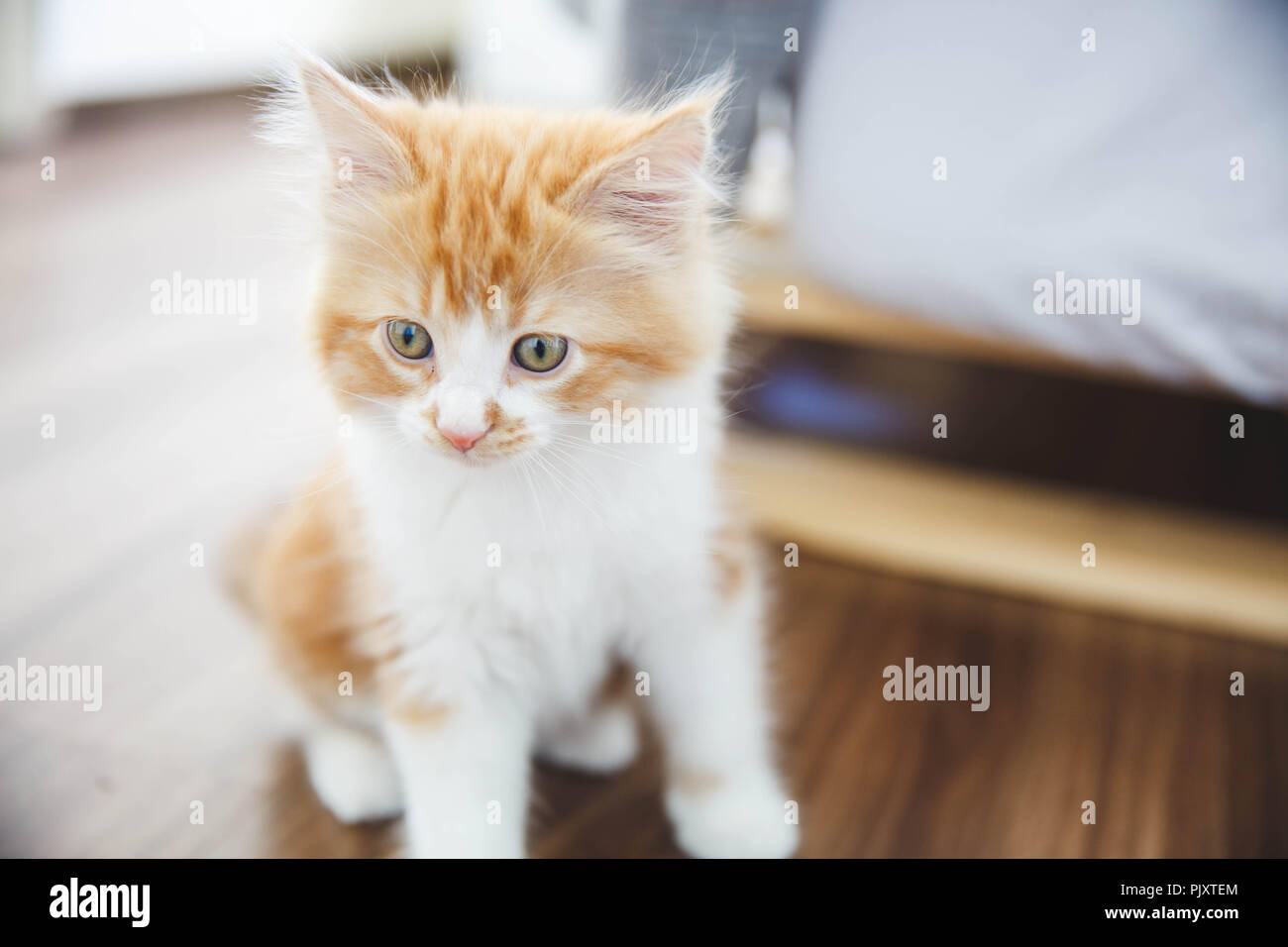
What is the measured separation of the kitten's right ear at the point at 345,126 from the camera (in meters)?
0.87

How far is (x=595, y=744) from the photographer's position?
1.29m

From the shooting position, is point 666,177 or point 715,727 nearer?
point 666,177

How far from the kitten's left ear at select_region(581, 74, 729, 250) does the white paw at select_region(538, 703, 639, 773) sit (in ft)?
2.02

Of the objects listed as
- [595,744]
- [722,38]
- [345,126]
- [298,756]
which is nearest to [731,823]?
[595,744]

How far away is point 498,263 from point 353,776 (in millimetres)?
660

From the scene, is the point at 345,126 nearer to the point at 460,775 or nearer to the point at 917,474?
the point at 460,775

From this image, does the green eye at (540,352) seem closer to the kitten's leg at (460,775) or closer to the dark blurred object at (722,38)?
the kitten's leg at (460,775)

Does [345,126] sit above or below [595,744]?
above

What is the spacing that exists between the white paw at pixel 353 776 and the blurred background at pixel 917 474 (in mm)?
23

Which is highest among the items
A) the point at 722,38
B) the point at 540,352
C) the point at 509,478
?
the point at 722,38

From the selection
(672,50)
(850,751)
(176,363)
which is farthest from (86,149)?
(850,751)

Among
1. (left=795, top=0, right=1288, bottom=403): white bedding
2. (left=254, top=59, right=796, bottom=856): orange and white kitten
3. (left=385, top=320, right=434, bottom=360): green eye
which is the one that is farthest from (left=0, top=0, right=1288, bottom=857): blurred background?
(left=385, top=320, right=434, bottom=360): green eye

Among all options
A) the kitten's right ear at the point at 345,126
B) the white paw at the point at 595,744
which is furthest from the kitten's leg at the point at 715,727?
the kitten's right ear at the point at 345,126

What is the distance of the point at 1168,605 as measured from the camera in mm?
1518
